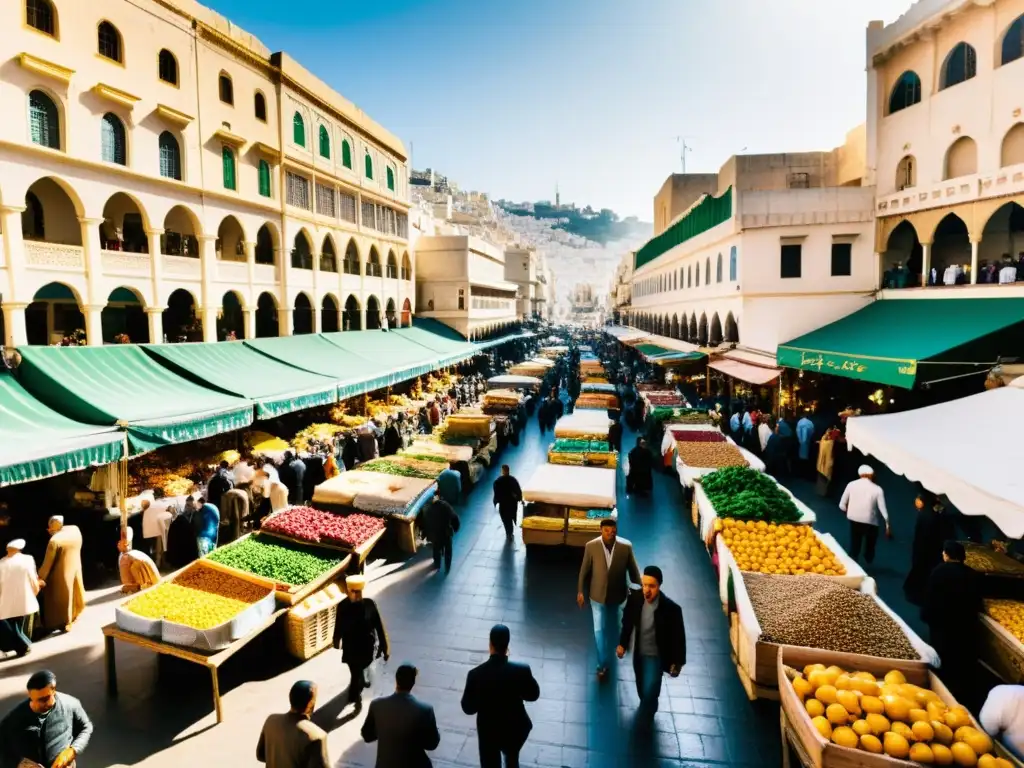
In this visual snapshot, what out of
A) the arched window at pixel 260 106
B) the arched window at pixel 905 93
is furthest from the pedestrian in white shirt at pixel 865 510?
the arched window at pixel 260 106

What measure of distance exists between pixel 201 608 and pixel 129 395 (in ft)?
20.9

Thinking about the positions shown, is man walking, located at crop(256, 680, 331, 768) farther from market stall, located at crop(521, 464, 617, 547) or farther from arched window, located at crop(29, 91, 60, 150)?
arched window, located at crop(29, 91, 60, 150)

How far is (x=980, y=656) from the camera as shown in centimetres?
634

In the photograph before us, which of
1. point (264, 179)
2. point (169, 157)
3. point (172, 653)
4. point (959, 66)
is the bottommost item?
point (172, 653)

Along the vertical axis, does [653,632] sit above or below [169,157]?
below

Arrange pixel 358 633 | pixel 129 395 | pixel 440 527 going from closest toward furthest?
pixel 358 633, pixel 440 527, pixel 129 395

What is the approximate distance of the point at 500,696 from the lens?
15.3ft

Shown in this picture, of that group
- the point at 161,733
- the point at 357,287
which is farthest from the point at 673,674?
the point at 357,287

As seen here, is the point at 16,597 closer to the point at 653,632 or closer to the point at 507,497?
the point at 507,497

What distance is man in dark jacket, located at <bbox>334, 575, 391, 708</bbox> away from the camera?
241 inches

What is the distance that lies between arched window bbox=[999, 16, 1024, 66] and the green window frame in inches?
845

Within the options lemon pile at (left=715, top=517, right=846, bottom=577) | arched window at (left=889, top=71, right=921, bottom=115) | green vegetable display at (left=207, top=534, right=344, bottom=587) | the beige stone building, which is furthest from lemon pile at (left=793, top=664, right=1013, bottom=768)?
arched window at (left=889, top=71, right=921, bottom=115)

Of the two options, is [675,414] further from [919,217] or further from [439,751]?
[439,751]

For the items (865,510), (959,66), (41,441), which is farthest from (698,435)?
(41,441)
